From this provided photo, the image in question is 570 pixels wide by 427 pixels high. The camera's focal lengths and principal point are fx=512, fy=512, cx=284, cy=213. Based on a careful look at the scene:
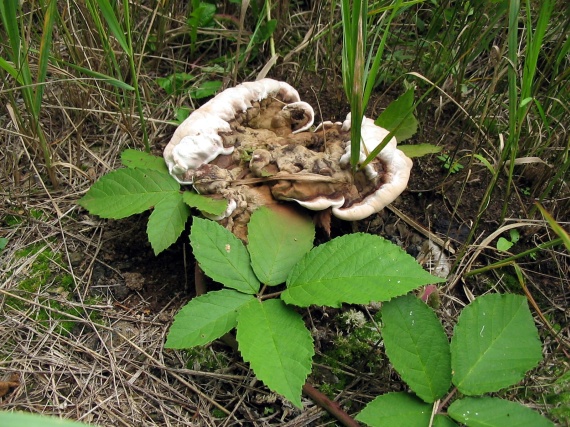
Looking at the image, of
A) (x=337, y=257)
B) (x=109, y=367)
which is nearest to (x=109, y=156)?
(x=109, y=367)

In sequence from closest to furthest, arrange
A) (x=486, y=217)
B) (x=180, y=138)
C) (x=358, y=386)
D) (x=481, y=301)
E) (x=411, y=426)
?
1. (x=411, y=426)
2. (x=481, y=301)
3. (x=358, y=386)
4. (x=180, y=138)
5. (x=486, y=217)

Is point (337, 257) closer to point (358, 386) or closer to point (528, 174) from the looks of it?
point (358, 386)

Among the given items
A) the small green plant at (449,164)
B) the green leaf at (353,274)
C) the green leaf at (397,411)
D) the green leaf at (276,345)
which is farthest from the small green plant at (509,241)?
the green leaf at (276,345)

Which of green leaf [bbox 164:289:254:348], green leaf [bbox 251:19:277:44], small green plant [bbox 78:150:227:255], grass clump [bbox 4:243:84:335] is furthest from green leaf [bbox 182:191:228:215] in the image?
green leaf [bbox 251:19:277:44]

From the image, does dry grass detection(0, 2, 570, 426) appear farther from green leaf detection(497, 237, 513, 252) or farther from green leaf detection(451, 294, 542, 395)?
→ green leaf detection(451, 294, 542, 395)

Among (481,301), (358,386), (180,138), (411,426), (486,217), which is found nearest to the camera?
(411,426)

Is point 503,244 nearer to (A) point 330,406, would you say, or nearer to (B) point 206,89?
(A) point 330,406

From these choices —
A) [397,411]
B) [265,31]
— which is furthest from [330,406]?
[265,31]
